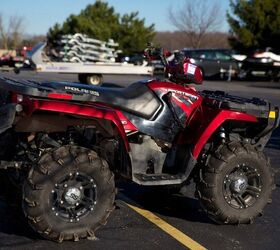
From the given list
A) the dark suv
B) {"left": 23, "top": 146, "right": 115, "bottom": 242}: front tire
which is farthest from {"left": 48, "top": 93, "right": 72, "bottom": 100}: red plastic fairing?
the dark suv

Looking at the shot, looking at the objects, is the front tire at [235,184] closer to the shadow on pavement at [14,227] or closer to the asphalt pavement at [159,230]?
the asphalt pavement at [159,230]

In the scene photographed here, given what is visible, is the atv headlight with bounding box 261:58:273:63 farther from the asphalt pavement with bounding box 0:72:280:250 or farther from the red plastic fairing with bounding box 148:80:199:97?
the red plastic fairing with bounding box 148:80:199:97

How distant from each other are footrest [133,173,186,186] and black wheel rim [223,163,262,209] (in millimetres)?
456

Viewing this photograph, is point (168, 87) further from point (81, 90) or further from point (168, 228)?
point (168, 228)

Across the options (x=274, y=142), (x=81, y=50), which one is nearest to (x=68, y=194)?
(x=274, y=142)

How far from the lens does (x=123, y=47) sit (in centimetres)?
4356

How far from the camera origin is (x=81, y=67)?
2145cm

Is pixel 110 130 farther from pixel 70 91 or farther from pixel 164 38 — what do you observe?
pixel 164 38

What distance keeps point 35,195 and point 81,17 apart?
3921 centimetres

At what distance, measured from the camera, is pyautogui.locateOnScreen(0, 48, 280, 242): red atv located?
4.45 meters

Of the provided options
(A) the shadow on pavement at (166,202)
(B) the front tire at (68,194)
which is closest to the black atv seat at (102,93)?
(B) the front tire at (68,194)

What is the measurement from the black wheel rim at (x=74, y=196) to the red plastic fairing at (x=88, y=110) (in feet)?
1.56

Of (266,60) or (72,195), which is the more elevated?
(72,195)

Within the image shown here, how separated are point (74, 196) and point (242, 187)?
1.65 metres
